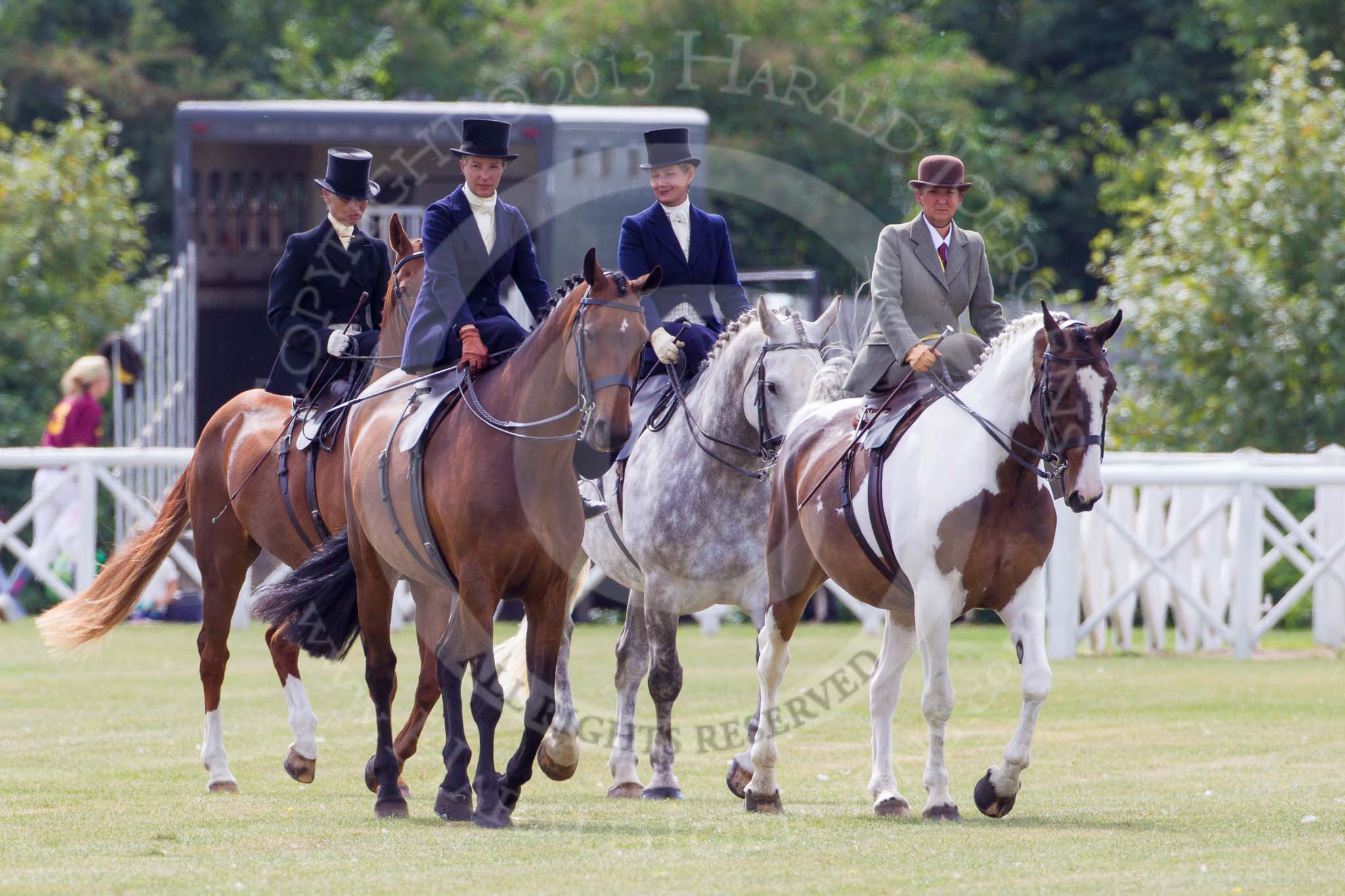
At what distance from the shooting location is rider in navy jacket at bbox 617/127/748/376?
9.93 m

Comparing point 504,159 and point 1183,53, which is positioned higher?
point 1183,53

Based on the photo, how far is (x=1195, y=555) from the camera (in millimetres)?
15656

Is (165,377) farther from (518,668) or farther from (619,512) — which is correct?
(619,512)

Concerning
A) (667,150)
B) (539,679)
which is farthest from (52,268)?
(539,679)

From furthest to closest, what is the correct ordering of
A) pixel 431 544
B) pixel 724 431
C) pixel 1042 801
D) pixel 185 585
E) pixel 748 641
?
1. pixel 185 585
2. pixel 748 641
3. pixel 724 431
4. pixel 1042 801
5. pixel 431 544

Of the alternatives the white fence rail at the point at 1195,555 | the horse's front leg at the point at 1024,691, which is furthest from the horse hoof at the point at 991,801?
the white fence rail at the point at 1195,555

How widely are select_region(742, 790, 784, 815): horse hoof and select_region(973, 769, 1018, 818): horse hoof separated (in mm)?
867

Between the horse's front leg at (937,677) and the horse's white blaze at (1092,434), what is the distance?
756mm

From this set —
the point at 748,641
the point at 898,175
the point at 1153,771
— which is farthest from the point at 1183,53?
the point at 1153,771

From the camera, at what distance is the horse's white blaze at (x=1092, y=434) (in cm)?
757

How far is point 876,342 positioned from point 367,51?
2434 centimetres

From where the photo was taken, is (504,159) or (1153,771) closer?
(504,159)

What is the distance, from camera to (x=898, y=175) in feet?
85.1

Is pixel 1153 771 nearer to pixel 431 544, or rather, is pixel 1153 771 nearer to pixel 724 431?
pixel 724 431
